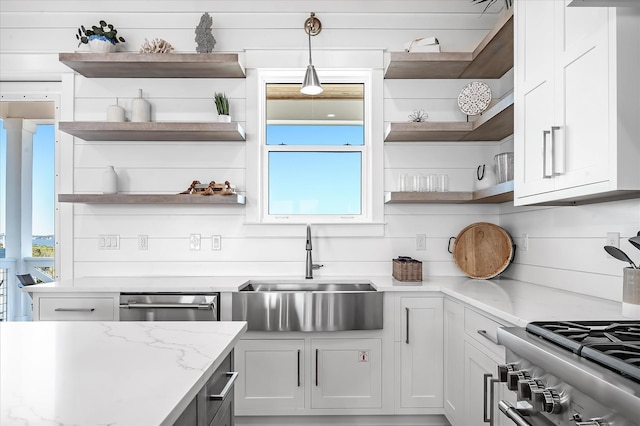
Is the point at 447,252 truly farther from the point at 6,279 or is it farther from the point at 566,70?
the point at 6,279

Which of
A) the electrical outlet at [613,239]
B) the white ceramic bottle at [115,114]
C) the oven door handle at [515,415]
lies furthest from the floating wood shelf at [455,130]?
the white ceramic bottle at [115,114]

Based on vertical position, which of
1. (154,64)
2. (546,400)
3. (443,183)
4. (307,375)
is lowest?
(307,375)

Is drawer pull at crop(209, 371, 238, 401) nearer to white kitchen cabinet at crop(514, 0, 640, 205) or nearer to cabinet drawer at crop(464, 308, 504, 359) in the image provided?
cabinet drawer at crop(464, 308, 504, 359)

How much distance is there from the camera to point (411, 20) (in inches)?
135

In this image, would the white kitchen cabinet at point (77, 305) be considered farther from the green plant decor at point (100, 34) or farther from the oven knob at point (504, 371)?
the oven knob at point (504, 371)

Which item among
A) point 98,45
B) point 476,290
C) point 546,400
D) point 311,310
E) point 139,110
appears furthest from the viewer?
point 139,110

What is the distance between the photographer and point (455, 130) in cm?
307

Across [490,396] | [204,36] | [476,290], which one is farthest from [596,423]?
[204,36]

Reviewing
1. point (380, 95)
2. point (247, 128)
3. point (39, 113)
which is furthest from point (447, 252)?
point (39, 113)

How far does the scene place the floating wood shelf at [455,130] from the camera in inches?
111

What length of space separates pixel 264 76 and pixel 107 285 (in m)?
1.82

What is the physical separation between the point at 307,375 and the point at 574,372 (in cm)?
190

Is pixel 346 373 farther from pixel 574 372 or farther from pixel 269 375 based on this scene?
pixel 574 372

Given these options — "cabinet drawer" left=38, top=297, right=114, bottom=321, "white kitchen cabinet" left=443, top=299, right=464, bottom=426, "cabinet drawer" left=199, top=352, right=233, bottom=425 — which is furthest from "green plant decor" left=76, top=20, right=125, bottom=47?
"white kitchen cabinet" left=443, top=299, right=464, bottom=426
